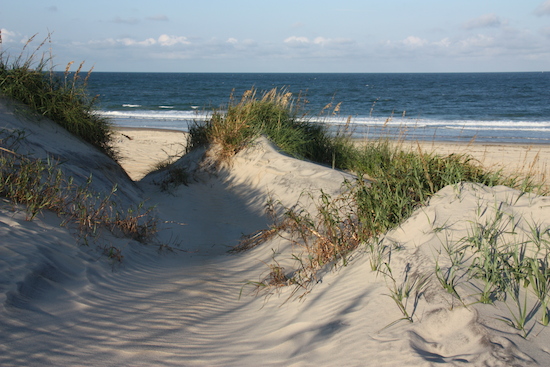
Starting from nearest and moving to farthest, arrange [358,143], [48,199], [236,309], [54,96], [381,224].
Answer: [236,309] < [381,224] < [48,199] < [54,96] < [358,143]

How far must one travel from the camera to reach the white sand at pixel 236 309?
2.33 m

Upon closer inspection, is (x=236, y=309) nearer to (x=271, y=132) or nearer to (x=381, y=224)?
(x=381, y=224)

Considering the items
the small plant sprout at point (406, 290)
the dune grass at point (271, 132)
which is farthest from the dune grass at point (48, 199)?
the dune grass at point (271, 132)

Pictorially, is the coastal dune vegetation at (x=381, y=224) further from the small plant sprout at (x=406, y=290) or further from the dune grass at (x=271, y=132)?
the dune grass at (x=271, y=132)

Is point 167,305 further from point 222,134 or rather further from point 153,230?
point 222,134

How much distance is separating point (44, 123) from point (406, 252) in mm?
5155

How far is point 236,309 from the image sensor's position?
3.40 meters

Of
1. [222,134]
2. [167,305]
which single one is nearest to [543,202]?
[167,305]

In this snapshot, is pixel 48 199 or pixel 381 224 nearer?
pixel 381 224

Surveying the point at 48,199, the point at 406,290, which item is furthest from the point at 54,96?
the point at 406,290

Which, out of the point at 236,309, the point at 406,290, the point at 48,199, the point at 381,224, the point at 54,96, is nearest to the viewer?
the point at 406,290

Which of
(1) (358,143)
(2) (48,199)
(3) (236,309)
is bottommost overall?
(3) (236,309)

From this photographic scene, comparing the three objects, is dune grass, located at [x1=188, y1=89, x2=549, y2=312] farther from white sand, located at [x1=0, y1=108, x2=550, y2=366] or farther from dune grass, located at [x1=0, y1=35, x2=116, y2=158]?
dune grass, located at [x1=0, y1=35, x2=116, y2=158]

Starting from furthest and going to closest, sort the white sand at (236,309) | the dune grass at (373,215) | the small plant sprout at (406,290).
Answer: the dune grass at (373,215) → the small plant sprout at (406,290) → the white sand at (236,309)
